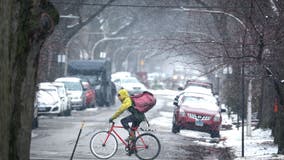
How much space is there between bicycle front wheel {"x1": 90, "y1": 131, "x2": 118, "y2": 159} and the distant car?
42.5 m

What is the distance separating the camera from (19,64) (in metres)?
11.2

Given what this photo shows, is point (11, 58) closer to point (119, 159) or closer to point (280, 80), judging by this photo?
point (119, 159)

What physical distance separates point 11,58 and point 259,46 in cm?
864

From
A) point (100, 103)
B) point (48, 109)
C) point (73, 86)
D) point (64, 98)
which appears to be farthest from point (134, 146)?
point (100, 103)

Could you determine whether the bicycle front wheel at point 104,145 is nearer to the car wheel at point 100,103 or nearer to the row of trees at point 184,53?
the row of trees at point 184,53

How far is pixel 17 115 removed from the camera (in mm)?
11297

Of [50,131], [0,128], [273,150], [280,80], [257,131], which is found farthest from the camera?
[257,131]

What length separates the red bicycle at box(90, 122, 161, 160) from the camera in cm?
1975

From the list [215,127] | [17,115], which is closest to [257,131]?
[215,127]

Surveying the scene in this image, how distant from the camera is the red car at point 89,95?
48516 millimetres

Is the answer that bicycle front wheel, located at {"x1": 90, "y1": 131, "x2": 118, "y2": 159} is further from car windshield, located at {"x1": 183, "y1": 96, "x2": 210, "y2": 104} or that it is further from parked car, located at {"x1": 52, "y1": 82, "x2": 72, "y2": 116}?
parked car, located at {"x1": 52, "y1": 82, "x2": 72, "y2": 116}

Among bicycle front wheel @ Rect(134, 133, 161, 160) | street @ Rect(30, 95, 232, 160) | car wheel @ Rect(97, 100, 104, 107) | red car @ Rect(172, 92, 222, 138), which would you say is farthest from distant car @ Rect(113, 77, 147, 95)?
bicycle front wheel @ Rect(134, 133, 161, 160)

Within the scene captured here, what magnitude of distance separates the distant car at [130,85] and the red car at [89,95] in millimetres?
11278

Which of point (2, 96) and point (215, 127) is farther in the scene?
point (215, 127)
